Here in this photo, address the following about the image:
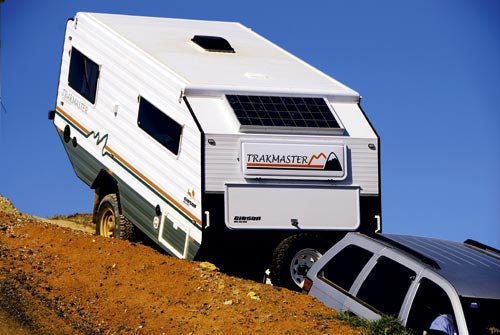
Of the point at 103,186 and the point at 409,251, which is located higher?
the point at 409,251

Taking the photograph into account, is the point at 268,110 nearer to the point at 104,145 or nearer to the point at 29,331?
the point at 104,145

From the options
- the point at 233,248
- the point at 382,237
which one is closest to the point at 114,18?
the point at 233,248

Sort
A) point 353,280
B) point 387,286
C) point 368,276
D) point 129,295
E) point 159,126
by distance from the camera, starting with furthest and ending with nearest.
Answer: point 159,126 < point 129,295 < point 353,280 < point 368,276 < point 387,286

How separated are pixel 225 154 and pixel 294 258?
1.82 m

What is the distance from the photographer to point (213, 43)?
69.4ft

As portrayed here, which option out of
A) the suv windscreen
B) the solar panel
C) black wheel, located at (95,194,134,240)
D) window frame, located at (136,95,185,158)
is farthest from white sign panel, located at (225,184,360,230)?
the suv windscreen

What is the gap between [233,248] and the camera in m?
18.2

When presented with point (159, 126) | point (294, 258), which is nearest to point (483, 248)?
point (294, 258)

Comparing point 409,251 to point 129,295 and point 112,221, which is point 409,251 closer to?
point 129,295

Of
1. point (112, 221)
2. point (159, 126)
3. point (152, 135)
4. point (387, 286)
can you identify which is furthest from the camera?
point (112, 221)

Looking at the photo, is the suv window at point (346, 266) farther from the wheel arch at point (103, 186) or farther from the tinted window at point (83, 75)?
the tinted window at point (83, 75)

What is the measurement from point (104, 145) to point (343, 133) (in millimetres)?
3973

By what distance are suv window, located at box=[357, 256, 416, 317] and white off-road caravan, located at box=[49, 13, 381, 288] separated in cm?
441

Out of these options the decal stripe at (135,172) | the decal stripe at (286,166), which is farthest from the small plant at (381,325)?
the decal stripe at (286,166)
